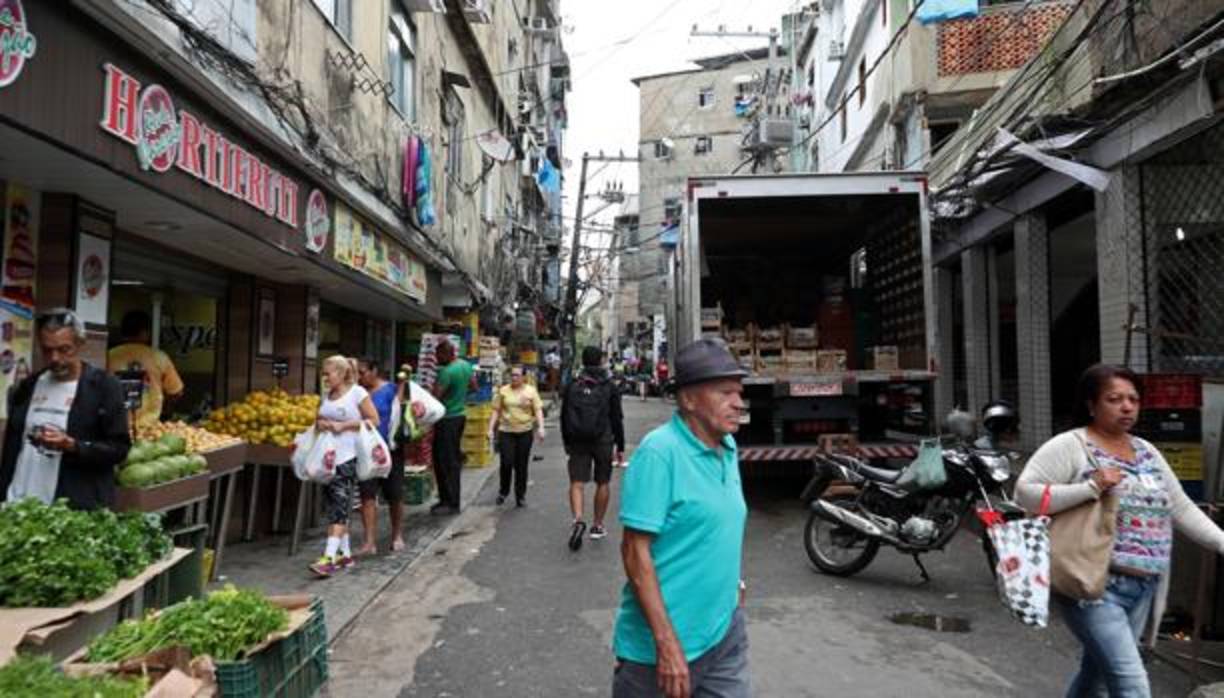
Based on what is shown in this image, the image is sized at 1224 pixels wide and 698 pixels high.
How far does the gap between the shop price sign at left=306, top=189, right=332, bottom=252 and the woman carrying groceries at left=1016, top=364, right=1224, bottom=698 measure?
6523 millimetres

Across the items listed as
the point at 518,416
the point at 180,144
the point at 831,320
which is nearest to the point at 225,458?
the point at 180,144

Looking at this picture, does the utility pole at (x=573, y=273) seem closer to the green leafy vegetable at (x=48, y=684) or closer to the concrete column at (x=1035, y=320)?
the concrete column at (x=1035, y=320)

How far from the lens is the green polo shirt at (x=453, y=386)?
9.16 metres

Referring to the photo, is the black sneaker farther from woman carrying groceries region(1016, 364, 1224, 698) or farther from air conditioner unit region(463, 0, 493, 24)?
air conditioner unit region(463, 0, 493, 24)

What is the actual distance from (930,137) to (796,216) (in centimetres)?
728

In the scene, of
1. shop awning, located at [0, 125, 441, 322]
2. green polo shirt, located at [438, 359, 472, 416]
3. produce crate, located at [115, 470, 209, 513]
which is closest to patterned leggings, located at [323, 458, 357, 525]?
produce crate, located at [115, 470, 209, 513]

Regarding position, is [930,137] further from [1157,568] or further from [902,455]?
[1157,568]

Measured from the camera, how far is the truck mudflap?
8828 millimetres

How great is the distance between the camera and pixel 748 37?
41812 millimetres

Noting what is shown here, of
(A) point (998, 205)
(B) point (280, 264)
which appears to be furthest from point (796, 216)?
(B) point (280, 264)

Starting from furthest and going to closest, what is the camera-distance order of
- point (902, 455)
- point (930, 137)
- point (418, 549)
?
1. point (930, 137)
2. point (902, 455)
3. point (418, 549)

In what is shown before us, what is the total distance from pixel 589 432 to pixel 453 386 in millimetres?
2177

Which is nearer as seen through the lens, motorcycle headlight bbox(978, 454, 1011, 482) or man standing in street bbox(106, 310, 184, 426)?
motorcycle headlight bbox(978, 454, 1011, 482)

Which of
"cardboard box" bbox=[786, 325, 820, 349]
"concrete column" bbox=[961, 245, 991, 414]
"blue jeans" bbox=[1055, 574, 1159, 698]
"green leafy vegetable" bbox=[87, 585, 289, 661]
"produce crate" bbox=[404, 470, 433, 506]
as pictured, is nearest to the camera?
"green leafy vegetable" bbox=[87, 585, 289, 661]
